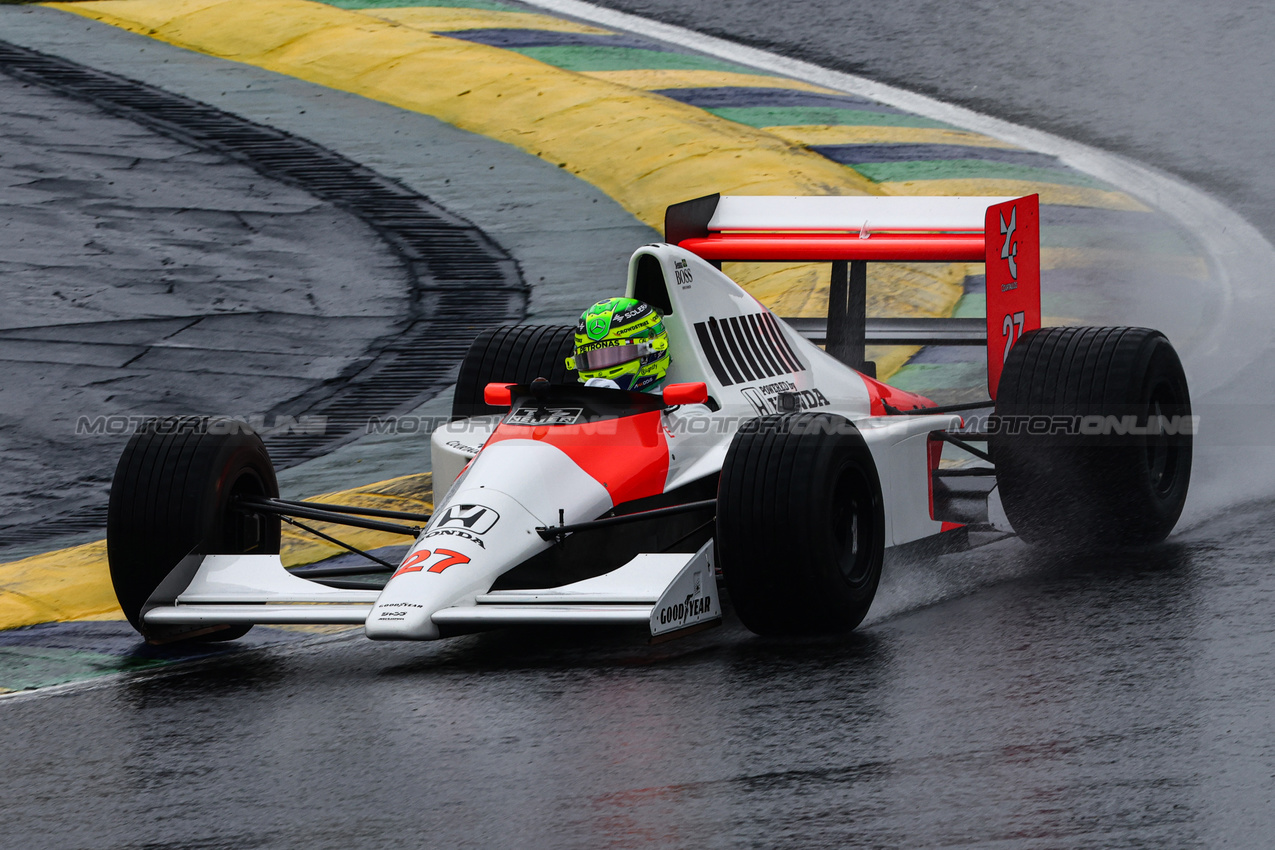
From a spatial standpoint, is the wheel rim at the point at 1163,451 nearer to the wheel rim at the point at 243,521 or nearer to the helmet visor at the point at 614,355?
the helmet visor at the point at 614,355

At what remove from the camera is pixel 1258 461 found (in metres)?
9.13

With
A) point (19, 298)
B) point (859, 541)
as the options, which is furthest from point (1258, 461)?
point (19, 298)

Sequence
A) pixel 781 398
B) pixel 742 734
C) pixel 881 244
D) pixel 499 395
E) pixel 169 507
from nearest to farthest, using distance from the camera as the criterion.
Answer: pixel 742 734 → pixel 169 507 → pixel 499 395 → pixel 781 398 → pixel 881 244

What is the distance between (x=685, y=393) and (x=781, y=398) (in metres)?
1.01

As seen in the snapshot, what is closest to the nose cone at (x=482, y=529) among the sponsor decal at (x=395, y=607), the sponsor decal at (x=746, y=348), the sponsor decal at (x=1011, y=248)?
the sponsor decal at (x=395, y=607)

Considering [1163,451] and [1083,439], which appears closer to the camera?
[1083,439]

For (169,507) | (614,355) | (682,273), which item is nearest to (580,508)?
(614,355)

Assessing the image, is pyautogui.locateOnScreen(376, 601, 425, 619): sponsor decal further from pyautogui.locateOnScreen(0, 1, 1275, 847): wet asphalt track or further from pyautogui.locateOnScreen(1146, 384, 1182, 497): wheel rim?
pyautogui.locateOnScreen(1146, 384, 1182, 497): wheel rim

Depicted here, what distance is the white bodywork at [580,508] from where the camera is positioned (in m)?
5.95

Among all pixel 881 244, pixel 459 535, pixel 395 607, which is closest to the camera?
pixel 395 607

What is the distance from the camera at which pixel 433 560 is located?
20.0ft

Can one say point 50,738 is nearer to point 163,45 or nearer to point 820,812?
point 820,812

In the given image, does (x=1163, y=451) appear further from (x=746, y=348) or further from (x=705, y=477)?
(x=705, y=477)

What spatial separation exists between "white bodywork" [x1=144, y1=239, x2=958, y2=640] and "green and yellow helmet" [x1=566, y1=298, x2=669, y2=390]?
0.69ft
